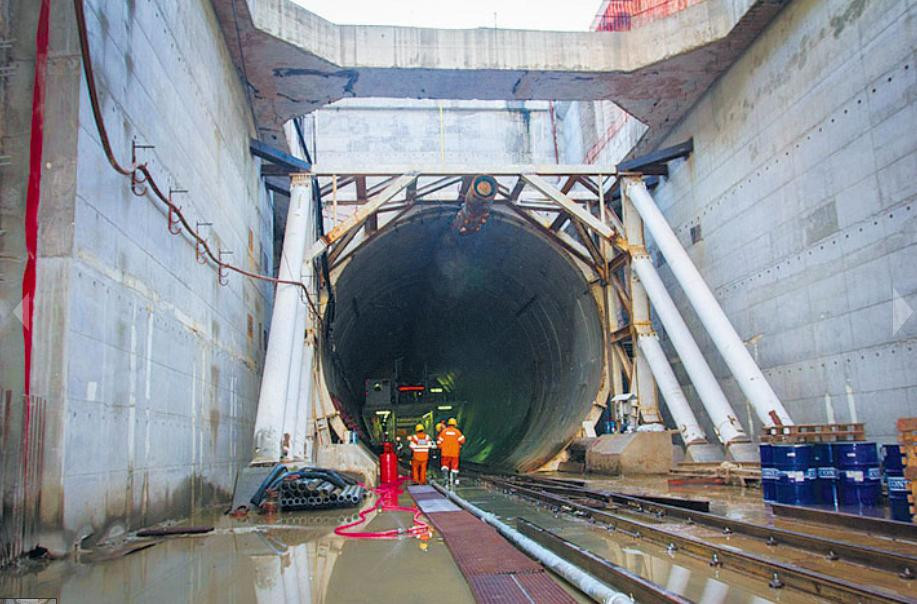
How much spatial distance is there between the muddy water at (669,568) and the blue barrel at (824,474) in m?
2.30

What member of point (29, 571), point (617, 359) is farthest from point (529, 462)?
point (29, 571)

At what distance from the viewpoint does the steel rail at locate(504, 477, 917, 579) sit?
4.37m

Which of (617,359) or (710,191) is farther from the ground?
(710,191)

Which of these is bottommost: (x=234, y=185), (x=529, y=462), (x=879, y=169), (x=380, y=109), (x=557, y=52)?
(x=529, y=462)

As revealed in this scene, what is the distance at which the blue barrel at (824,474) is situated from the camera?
23.6ft

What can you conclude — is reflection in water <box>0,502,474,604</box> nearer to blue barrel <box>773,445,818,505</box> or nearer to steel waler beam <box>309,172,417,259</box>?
blue barrel <box>773,445,818,505</box>

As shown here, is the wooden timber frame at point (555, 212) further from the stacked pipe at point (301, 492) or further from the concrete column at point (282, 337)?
the stacked pipe at point (301, 492)

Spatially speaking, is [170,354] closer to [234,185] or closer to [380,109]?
[234,185]

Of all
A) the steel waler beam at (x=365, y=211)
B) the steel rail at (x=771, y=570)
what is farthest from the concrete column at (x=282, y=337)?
the steel rail at (x=771, y=570)

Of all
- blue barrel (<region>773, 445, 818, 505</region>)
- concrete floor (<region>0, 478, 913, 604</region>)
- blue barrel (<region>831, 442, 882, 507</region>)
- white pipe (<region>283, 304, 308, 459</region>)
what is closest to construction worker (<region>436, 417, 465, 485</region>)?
white pipe (<region>283, 304, 308, 459</region>)

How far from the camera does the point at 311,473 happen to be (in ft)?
29.9

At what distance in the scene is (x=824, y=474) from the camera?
23.9ft

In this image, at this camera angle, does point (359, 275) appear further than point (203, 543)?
Yes

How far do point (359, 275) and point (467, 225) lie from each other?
357cm
